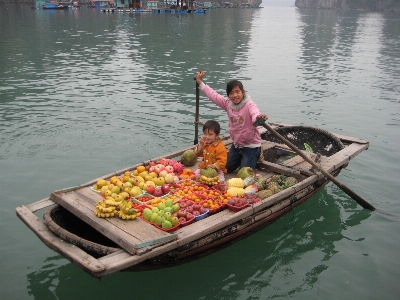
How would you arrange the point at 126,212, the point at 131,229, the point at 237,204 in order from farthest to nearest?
the point at 237,204, the point at 126,212, the point at 131,229

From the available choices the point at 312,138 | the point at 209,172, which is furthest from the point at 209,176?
the point at 312,138

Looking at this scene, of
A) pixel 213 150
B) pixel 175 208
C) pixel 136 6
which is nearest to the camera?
pixel 175 208

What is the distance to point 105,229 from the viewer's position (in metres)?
4.70

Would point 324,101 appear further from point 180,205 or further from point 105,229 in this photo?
point 105,229

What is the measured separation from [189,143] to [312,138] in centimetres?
294

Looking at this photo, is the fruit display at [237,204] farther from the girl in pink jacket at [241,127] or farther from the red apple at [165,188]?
the girl in pink jacket at [241,127]

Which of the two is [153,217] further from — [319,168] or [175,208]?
[319,168]

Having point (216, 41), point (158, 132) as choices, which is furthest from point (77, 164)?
point (216, 41)

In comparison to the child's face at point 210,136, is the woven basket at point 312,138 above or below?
below

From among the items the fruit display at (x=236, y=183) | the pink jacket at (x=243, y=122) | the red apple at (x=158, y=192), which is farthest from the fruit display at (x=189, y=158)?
the red apple at (x=158, y=192)

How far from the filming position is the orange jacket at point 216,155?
6.74m

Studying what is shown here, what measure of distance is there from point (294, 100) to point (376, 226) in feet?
26.0

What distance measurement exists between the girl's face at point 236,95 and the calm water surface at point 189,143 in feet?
6.92

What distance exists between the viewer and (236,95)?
6590 mm
